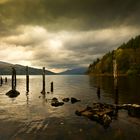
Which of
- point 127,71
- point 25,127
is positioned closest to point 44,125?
point 25,127

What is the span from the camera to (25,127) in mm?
21391

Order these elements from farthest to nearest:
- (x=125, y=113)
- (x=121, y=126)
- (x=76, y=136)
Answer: (x=125, y=113) → (x=121, y=126) → (x=76, y=136)

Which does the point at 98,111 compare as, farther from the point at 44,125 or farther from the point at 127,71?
the point at 127,71

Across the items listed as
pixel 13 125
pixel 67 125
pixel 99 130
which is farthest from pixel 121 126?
pixel 13 125

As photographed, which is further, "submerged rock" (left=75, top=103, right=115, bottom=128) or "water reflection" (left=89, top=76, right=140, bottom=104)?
"water reflection" (left=89, top=76, right=140, bottom=104)

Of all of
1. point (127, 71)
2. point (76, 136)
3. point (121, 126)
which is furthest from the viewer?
point (127, 71)

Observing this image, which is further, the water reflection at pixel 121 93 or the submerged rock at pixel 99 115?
the water reflection at pixel 121 93

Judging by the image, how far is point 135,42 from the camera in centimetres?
17788

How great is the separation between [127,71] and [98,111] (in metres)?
135

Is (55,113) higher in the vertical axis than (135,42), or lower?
lower

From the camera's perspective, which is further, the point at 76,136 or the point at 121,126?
the point at 121,126

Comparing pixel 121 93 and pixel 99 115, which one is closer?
pixel 99 115

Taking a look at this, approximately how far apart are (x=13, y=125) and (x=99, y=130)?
9516mm

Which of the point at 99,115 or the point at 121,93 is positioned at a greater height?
the point at 99,115
